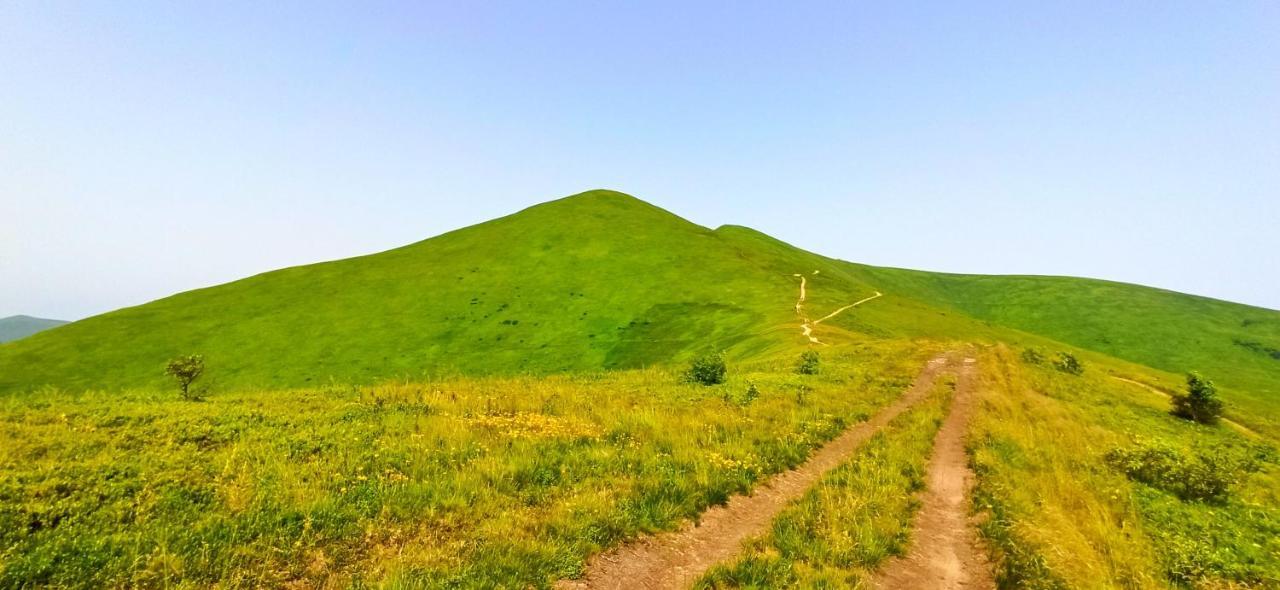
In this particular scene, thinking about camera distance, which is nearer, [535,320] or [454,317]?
[535,320]

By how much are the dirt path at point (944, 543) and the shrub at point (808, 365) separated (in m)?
12.1

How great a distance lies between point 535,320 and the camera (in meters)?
66.4

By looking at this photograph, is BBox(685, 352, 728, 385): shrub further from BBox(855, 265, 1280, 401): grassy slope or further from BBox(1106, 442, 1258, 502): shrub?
BBox(855, 265, 1280, 401): grassy slope

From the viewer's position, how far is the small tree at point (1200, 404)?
32.6 meters

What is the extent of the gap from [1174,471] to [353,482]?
22.0 metres

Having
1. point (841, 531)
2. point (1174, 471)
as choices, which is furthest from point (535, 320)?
point (841, 531)

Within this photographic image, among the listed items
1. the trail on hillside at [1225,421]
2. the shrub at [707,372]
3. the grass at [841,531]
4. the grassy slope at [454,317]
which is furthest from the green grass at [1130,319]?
the grass at [841,531]

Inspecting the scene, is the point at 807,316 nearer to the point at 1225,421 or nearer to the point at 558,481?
the point at 1225,421

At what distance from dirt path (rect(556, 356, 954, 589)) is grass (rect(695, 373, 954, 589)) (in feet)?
1.35

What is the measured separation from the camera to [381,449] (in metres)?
10.9

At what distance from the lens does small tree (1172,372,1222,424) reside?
1282 inches

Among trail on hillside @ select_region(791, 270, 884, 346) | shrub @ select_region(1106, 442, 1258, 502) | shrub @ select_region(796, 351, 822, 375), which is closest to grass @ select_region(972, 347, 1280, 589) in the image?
shrub @ select_region(1106, 442, 1258, 502)

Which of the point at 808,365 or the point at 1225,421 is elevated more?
the point at 808,365

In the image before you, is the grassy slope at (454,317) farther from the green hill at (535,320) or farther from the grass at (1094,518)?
the grass at (1094,518)
